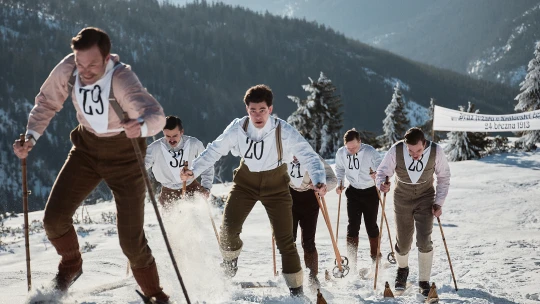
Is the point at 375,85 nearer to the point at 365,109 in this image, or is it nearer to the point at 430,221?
the point at 365,109

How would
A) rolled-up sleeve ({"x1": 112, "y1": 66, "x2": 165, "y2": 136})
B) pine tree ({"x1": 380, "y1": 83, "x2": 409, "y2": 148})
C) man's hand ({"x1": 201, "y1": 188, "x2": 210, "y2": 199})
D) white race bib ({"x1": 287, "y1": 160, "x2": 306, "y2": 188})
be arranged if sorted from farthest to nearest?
pine tree ({"x1": 380, "y1": 83, "x2": 409, "y2": 148}), white race bib ({"x1": 287, "y1": 160, "x2": 306, "y2": 188}), man's hand ({"x1": 201, "y1": 188, "x2": 210, "y2": 199}), rolled-up sleeve ({"x1": 112, "y1": 66, "x2": 165, "y2": 136})

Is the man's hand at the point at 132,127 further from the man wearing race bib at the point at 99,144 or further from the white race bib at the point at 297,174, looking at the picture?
the white race bib at the point at 297,174

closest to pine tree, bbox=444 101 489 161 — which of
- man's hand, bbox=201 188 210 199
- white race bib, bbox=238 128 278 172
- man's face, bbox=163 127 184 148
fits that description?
man's face, bbox=163 127 184 148

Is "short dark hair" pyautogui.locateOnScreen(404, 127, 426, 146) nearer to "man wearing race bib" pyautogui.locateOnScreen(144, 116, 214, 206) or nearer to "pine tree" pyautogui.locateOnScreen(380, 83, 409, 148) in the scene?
"man wearing race bib" pyautogui.locateOnScreen(144, 116, 214, 206)

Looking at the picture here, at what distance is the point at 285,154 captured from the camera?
4.96 meters

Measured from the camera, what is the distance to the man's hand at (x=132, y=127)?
3396 mm

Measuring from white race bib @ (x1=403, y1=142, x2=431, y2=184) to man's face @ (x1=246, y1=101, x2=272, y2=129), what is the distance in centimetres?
199

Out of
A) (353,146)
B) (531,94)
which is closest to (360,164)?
(353,146)

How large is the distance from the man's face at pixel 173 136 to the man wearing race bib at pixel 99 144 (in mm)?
2619

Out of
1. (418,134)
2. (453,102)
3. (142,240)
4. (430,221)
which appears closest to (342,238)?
(430,221)

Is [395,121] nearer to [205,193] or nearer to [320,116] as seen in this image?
[320,116]

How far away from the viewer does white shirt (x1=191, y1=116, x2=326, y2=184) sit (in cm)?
484

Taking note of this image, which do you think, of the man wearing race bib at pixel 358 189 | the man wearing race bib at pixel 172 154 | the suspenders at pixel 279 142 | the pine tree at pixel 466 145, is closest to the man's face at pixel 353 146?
the man wearing race bib at pixel 358 189

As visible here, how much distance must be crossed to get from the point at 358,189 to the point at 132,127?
472 centimetres
